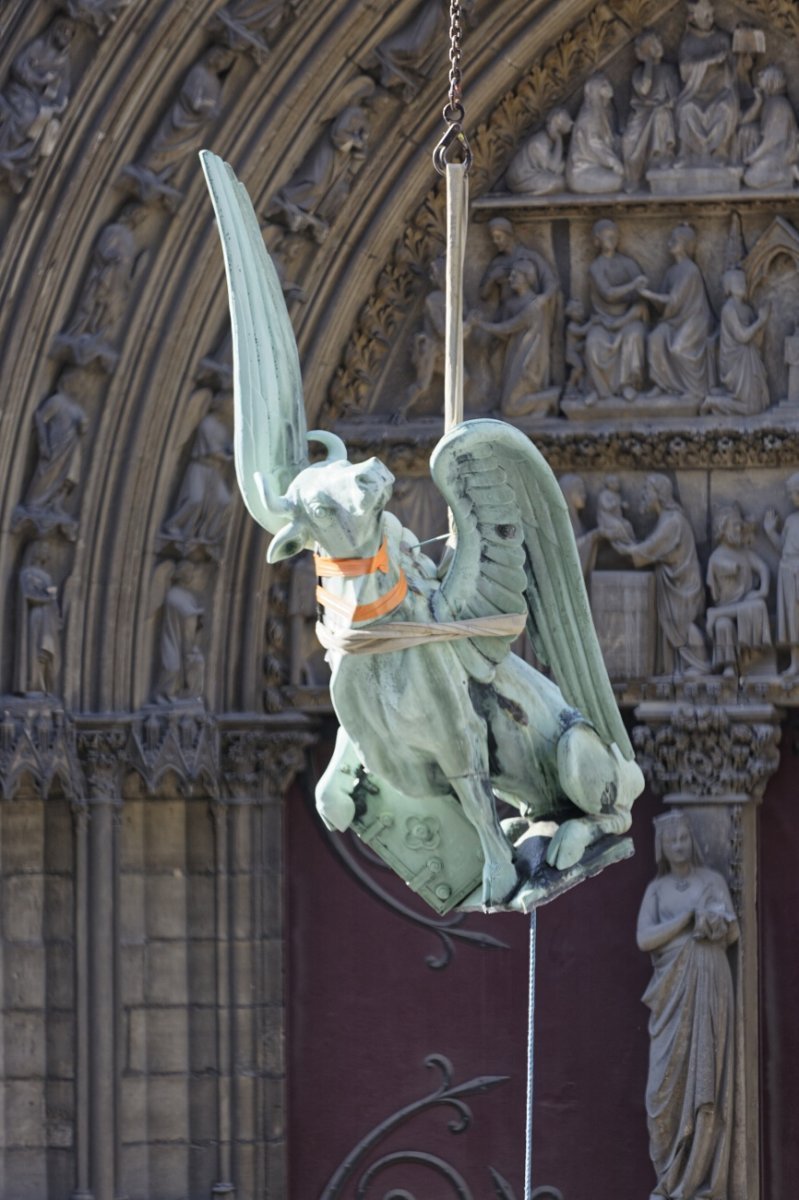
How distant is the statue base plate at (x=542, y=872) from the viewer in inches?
325

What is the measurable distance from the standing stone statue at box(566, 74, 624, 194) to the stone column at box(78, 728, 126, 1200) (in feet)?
10.2

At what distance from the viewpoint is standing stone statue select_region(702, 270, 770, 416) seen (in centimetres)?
1492

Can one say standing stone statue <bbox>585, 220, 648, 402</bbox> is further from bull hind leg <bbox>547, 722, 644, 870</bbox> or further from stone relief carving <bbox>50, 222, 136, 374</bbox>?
bull hind leg <bbox>547, 722, 644, 870</bbox>

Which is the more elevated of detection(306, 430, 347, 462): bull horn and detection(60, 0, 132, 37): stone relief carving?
detection(60, 0, 132, 37): stone relief carving

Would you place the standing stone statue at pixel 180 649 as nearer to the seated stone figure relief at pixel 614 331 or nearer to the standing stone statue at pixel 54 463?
the standing stone statue at pixel 54 463

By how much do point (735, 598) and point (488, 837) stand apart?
6.67m

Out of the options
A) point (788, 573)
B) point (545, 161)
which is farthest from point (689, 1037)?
point (545, 161)

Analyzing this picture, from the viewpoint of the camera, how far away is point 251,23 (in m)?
14.5

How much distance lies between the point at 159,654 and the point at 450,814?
6311 millimetres

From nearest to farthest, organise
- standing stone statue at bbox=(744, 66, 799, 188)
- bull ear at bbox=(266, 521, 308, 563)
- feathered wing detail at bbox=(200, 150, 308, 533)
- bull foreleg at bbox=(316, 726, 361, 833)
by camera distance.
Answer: bull ear at bbox=(266, 521, 308, 563)
feathered wing detail at bbox=(200, 150, 308, 533)
bull foreleg at bbox=(316, 726, 361, 833)
standing stone statue at bbox=(744, 66, 799, 188)

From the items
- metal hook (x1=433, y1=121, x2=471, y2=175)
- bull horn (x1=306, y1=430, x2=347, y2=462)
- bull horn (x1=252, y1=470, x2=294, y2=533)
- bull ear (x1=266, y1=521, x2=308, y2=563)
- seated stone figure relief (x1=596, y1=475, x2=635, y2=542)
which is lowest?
bull ear (x1=266, y1=521, x2=308, y2=563)

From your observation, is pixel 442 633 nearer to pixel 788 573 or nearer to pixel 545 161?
pixel 788 573

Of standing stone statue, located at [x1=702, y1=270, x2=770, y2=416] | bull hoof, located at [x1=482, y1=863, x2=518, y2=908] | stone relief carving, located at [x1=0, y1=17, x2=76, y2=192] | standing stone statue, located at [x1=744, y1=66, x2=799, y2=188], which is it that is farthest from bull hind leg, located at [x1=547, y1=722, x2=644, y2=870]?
standing stone statue, located at [x1=744, y1=66, x2=799, y2=188]

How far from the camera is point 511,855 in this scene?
838 cm
